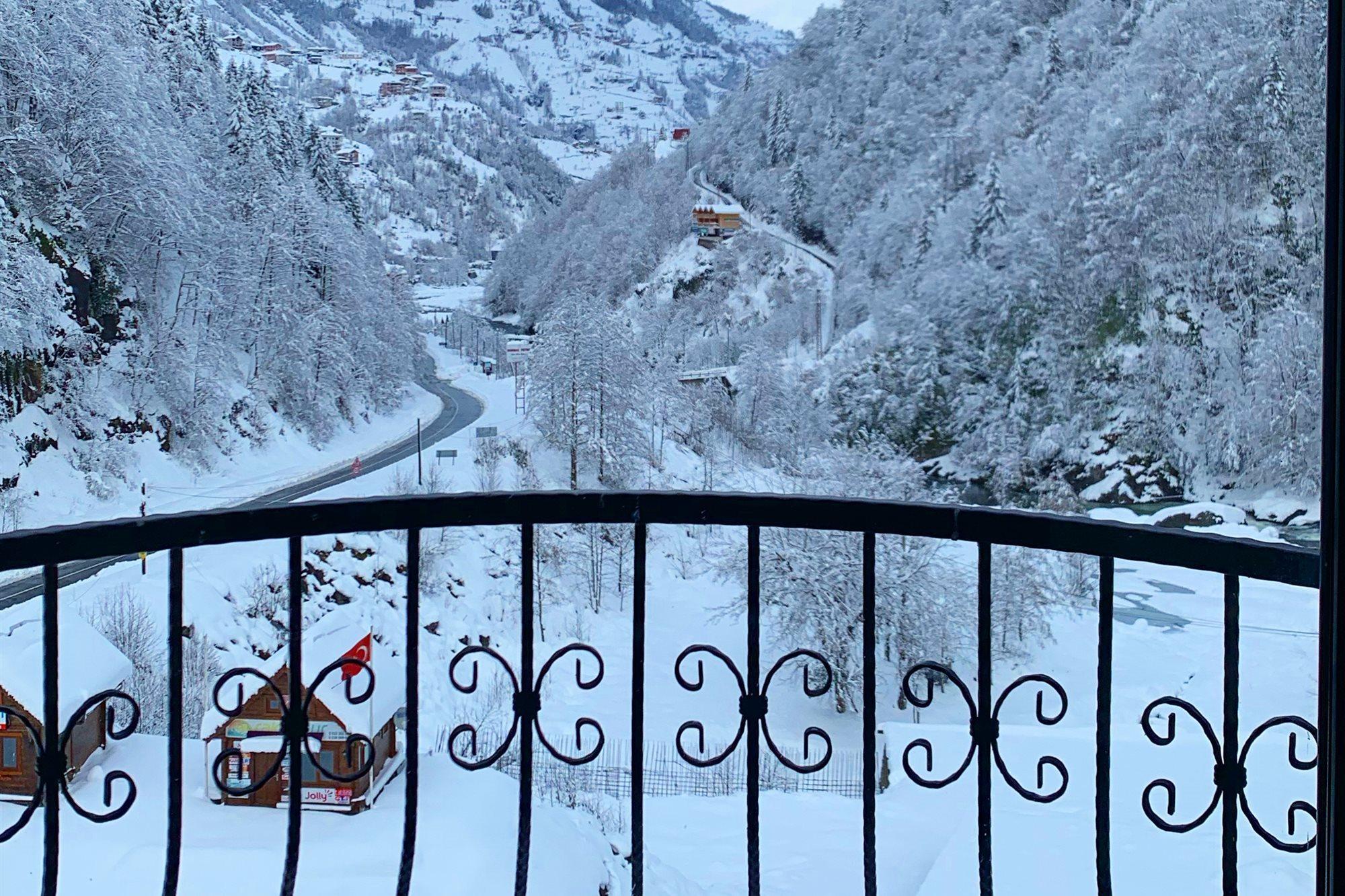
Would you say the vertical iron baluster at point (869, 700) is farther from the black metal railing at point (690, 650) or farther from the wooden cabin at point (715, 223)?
the wooden cabin at point (715, 223)

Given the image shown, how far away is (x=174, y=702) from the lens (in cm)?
100

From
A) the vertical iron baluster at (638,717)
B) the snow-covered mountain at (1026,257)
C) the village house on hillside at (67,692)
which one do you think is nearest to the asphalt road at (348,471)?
the village house on hillside at (67,692)

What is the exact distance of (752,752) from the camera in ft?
3.55

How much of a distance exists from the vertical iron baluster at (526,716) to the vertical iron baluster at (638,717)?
108 millimetres

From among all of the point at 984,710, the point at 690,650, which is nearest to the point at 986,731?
the point at 984,710

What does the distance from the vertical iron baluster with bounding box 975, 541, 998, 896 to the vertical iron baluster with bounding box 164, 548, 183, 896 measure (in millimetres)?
766

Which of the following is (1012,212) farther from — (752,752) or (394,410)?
(752,752)

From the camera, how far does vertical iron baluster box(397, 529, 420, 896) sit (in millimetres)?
1056

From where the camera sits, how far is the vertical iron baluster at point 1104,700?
99 cm

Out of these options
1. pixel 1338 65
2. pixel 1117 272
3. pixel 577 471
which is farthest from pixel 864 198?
pixel 1338 65

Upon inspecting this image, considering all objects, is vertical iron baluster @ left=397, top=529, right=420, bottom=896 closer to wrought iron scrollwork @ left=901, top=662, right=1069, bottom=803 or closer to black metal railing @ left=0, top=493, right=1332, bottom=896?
black metal railing @ left=0, top=493, right=1332, bottom=896

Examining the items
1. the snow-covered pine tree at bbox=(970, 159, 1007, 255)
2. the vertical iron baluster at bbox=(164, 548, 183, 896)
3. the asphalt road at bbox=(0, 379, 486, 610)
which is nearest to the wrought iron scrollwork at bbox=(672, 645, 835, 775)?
the vertical iron baluster at bbox=(164, 548, 183, 896)

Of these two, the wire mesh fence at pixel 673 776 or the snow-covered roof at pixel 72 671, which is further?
the wire mesh fence at pixel 673 776

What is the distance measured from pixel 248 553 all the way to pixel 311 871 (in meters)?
8.07
